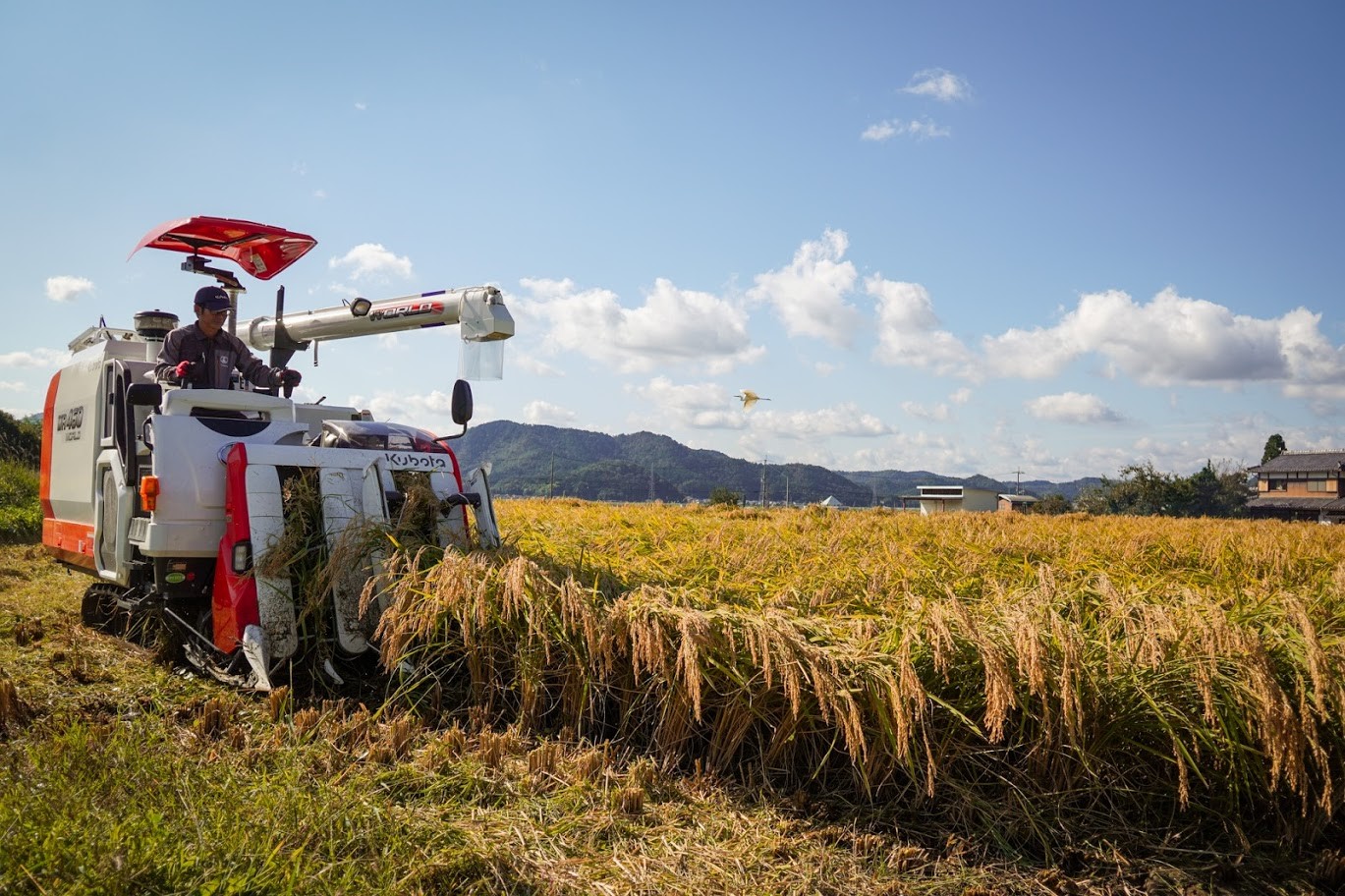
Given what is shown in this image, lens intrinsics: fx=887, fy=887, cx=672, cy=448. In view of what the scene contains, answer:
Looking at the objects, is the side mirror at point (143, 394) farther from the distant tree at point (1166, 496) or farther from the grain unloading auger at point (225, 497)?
the distant tree at point (1166, 496)

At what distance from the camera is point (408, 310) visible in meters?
8.80

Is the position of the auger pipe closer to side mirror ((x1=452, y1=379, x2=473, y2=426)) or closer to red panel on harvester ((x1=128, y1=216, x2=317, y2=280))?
red panel on harvester ((x1=128, y1=216, x2=317, y2=280))

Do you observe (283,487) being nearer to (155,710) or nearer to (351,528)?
(351,528)

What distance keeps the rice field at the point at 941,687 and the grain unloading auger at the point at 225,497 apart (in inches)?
23.1

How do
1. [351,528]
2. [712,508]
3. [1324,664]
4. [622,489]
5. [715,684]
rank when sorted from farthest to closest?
[622,489] < [712,508] < [351,528] < [715,684] < [1324,664]

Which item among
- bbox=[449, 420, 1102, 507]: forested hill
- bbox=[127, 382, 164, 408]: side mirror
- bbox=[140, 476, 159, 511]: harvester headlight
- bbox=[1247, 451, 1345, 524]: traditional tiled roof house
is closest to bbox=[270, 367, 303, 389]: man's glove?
bbox=[127, 382, 164, 408]: side mirror

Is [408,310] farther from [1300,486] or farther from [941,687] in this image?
[1300,486]

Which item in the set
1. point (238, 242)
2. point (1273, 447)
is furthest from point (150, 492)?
point (1273, 447)

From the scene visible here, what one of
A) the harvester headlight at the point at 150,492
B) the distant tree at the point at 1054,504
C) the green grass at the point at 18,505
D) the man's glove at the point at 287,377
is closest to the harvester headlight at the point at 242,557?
the harvester headlight at the point at 150,492

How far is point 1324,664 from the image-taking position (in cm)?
381

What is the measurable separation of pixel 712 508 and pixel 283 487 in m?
10.6

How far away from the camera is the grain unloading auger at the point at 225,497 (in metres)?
5.54

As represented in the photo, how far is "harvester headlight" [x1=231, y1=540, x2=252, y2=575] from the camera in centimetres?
553

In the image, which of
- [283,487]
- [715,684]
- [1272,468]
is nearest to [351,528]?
[283,487]
